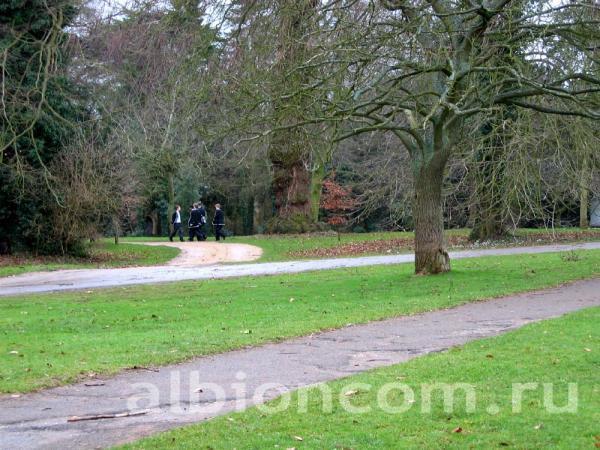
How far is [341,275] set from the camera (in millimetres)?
21125

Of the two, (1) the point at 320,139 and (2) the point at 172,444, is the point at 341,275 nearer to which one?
(1) the point at 320,139

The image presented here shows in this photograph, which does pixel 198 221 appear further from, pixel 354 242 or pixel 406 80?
pixel 406 80

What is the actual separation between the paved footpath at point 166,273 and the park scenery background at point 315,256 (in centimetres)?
18

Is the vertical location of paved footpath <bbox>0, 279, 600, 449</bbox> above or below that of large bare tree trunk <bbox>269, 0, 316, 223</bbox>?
below

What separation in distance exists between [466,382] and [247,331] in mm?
4864

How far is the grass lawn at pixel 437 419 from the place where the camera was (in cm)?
580

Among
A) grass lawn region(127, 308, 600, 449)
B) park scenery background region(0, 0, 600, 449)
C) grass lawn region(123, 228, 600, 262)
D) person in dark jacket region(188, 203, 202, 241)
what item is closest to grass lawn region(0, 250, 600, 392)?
park scenery background region(0, 0, 600, 449)

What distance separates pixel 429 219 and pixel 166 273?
8401 mm

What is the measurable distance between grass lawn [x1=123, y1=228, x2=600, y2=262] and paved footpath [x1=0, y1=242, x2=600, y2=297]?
275 centimetres

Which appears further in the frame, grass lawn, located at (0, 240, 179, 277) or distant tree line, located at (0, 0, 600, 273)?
grass lawn, located at (0, 240, 179, 277)

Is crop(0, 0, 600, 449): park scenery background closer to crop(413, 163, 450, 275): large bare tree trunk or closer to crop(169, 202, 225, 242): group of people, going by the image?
crop(413, 163, 450, 275): large bare tree trunk

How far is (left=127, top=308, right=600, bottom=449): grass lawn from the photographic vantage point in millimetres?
5801

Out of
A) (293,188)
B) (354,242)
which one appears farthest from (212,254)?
(293,188)

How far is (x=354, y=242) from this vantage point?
34.5 meters
